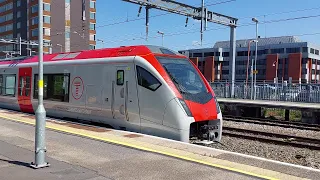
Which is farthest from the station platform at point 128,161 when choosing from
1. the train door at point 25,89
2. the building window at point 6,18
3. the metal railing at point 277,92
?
the building window at point 6,18

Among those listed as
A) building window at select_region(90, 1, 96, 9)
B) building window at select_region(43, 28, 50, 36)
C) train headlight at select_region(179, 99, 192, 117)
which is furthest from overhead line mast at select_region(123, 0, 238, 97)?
building window at select_region(90, 1, 96, 9)

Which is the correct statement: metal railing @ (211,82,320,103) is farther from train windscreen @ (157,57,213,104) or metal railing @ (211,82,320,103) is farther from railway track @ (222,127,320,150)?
train windscreen @ (157,57,213,104)

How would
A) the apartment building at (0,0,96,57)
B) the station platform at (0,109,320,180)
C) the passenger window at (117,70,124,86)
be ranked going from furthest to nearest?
the apartment building at (0,0,96,57) → the passenger window at (117,70,124,86) → the station platform at (0,109,320,180)

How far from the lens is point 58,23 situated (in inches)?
3167

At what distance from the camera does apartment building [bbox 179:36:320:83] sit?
274 feet

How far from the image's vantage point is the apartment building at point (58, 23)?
259ft

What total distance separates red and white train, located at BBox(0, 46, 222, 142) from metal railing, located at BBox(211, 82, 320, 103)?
16706mm

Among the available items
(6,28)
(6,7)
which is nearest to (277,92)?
(6,28)

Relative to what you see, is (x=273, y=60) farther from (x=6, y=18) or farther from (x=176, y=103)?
(x=176, y=103)

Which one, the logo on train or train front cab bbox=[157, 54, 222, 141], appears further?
the logo on train

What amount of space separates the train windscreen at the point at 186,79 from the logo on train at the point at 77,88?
12.1 feet

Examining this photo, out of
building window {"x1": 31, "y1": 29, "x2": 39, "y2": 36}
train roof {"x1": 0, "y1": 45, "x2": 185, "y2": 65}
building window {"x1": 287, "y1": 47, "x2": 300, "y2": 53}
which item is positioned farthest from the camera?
building window {"x1": 287, "y1": 47, "x2": 300, "y2": 53}

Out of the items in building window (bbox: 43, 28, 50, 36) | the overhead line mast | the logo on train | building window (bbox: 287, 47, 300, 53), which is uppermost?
building window (bbox: 43, 28, 50, 36)

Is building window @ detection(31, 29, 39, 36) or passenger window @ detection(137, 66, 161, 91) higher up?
building window @ detection(31, 29, 39, 36)
